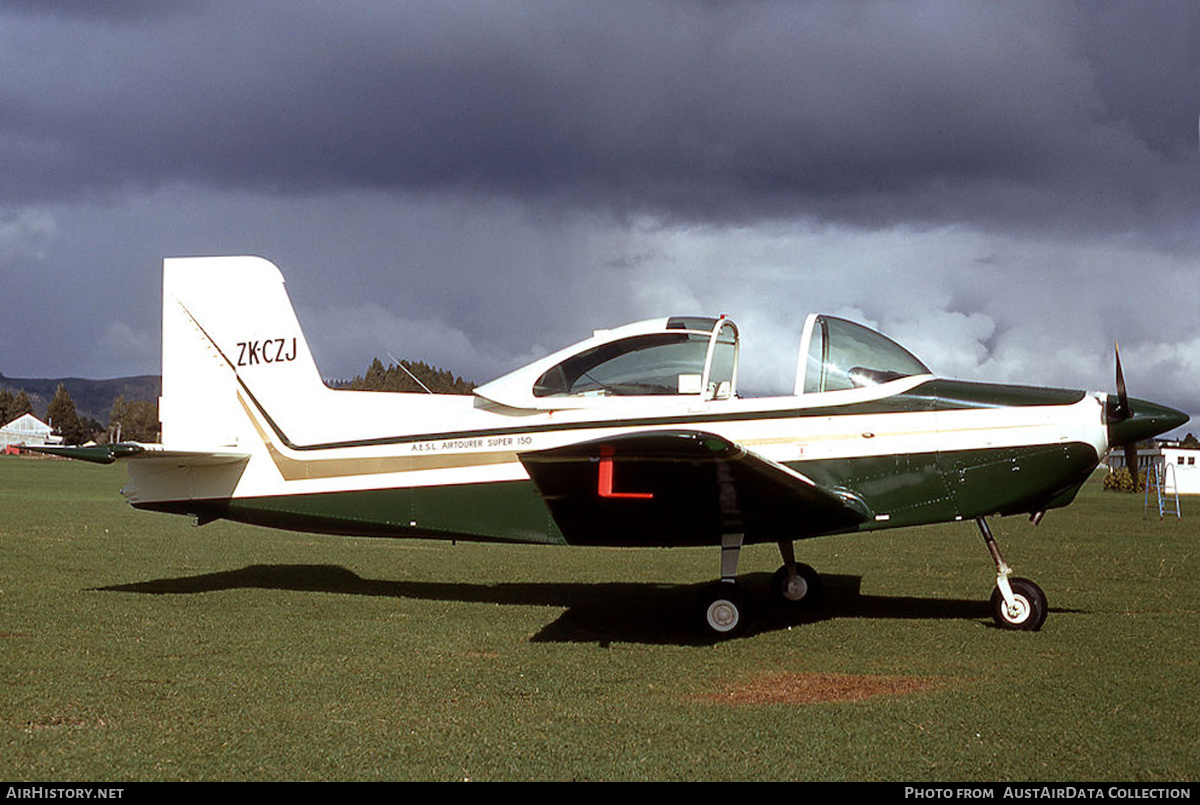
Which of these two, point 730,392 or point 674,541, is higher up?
point 730,392

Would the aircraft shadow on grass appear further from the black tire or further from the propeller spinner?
the propeller spinner

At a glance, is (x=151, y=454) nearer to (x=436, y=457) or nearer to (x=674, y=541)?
(x=436, y=457)

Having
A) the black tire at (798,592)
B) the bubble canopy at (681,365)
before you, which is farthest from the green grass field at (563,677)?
the bubble canopy at (681,365)

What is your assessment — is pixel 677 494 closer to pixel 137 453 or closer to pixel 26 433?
pixel 137 453

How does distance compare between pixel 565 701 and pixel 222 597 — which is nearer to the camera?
pixel 565 701

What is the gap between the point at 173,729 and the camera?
4.85m

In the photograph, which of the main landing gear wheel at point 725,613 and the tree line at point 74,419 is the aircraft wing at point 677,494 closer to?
the main landing gear wheel at point 725,613

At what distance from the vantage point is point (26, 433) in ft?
497

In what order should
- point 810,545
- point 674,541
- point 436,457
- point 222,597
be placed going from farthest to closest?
point 810,545
point 222,597
point 436,457
point 674,541

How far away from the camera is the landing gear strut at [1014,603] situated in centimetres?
764

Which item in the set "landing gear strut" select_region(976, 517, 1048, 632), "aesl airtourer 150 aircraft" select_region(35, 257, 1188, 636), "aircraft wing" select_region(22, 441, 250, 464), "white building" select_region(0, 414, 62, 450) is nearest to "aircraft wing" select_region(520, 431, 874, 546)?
"aesl airtourer 150 aircraft" select_region(35, 257, 1188, 636)

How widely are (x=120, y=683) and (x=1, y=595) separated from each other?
4.02 metres

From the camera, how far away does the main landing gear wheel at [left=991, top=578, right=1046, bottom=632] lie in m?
7.64
